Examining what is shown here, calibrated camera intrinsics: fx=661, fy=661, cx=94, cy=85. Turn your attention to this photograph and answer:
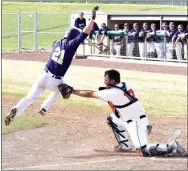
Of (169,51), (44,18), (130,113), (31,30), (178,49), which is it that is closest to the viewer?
(130,113)

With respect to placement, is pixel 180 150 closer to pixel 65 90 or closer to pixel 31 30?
pixel 65 90

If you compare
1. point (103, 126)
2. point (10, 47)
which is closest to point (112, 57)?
point (10, 47)

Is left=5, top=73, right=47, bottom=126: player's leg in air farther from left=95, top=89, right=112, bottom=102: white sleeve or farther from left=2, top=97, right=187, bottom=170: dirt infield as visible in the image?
left=95, top=89, right=112, bottom=102: white sleeve

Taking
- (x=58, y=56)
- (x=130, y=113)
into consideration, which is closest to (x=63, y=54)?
(x=58, y=56)

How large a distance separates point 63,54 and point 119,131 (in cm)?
171

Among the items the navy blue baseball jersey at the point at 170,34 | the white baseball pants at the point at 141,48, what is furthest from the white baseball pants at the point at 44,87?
the white baseball pants at the point at 141,48

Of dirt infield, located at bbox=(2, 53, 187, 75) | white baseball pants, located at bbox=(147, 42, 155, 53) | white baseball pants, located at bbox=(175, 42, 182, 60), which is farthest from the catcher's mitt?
white baseball pants, located at bbox=(147, 42, 155, 53)

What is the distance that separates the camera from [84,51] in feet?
97.5

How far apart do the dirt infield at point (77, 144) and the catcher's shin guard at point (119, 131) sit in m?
0.19

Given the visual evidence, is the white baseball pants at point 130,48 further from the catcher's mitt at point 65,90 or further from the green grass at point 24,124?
the catcher's mitt at point 65,90

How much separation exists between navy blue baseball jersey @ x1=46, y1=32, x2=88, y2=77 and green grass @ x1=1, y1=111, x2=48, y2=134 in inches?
80.2

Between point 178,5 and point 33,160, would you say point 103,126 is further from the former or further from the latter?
point 178,5

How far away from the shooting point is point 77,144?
38.3 ft

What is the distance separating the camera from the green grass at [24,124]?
43.7ft
